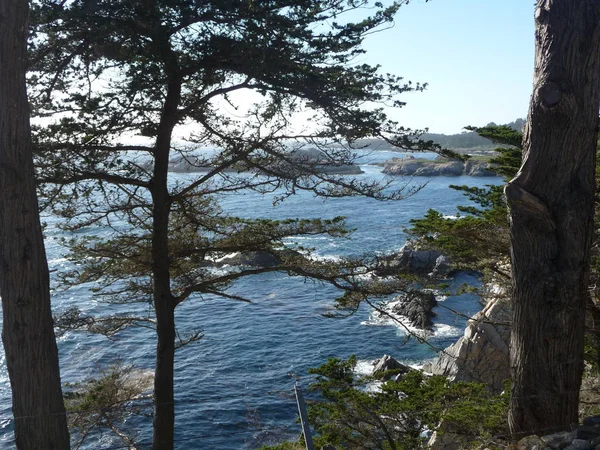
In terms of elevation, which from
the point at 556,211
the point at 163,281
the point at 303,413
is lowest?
the point at 303,413

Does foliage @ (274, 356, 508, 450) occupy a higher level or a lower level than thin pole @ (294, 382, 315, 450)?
lower

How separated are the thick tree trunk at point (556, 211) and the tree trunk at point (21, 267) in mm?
3814

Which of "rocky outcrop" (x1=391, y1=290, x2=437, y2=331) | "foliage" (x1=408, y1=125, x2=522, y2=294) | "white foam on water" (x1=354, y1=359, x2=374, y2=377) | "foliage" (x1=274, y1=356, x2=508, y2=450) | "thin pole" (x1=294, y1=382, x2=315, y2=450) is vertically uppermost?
"foliage" (x1=408, y1=125, x2=522, y2=294)

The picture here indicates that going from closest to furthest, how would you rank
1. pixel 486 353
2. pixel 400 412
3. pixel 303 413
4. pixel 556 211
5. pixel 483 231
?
pixel 303 413 → pixel 556 211 → pixel 400 412 → pixel 483 231 → pixel 486 353

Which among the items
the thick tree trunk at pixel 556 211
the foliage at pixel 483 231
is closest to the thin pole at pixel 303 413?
the thick tree trunk at pixel 556 211

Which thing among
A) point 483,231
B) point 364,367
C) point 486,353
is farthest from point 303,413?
point 364,367

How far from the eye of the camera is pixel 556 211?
14.7 ft

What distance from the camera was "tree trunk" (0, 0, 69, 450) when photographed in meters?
4.84

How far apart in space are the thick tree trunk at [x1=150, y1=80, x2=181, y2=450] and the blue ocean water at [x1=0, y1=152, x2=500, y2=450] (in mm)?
3868

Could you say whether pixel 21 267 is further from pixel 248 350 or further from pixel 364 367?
pixel 248 350

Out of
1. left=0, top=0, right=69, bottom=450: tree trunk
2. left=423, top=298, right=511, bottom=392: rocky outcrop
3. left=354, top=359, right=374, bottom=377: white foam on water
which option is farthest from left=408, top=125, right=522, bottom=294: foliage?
left=354, top=359, right=374, bottom=377: white foam on water

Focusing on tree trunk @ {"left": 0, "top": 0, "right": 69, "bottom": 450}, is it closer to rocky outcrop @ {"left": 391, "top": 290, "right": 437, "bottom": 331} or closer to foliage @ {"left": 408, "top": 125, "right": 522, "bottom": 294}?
foliage @ {"left": 408, "top": 125, "right": 522, "bottom": 294}

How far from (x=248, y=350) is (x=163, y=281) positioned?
413 inches

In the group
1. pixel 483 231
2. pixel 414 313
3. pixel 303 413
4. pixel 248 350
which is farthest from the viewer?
pixel 414 313
